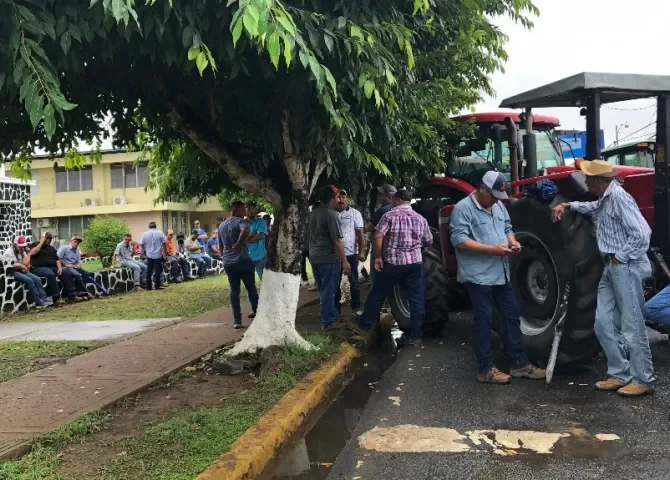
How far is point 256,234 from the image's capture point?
29.2 feet

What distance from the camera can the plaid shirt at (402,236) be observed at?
7.09 meters

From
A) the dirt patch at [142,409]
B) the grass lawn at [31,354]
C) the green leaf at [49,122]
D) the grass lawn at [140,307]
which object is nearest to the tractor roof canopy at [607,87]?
the dirt patch at [142,409]

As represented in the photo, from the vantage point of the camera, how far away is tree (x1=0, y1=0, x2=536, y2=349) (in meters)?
3.76

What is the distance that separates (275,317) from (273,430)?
226cm

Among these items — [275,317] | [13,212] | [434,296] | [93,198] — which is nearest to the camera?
[275,317]

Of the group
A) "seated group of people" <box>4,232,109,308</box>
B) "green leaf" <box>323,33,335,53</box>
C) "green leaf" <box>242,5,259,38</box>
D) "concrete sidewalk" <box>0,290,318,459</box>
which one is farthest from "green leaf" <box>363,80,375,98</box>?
"seated group of people" <box>4,232,109,308</box>

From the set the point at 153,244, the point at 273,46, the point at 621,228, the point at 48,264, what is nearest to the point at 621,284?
the point at 621,228

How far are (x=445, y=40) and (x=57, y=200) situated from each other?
32.3 metres

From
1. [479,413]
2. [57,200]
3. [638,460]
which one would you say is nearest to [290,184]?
[479,413]

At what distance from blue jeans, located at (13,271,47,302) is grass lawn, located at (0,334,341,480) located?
8.11 m

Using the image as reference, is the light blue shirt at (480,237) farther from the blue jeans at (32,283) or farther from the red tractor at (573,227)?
the blue jeans at (32,283)

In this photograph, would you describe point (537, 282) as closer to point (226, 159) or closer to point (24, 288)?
point (226, 159)

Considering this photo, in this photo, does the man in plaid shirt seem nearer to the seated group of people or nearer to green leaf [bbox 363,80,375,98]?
green leaf [bbox 363,80,375,98]

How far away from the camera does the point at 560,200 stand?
5734 millimetres
